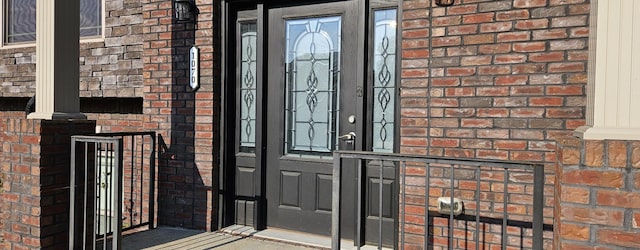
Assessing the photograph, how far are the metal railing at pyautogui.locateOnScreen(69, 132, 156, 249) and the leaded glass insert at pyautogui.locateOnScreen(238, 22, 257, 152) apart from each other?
2.75 ft

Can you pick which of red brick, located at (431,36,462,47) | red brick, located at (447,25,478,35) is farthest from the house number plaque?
red brick, located at (447,25,478,35)

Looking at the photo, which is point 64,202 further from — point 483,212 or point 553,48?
point 553,48

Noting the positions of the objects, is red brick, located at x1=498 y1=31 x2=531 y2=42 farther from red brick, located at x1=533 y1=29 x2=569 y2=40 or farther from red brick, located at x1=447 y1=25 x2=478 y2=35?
red brick, located at x1=447 y1=25 x2=478 y2=35

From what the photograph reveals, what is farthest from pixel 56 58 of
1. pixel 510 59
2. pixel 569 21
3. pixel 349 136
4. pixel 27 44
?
pixel 569 21

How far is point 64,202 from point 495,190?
2.89 metres

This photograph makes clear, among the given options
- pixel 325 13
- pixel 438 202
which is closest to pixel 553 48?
pixel 438 202

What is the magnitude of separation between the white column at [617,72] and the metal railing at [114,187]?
2.51 metres

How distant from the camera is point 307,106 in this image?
376cm

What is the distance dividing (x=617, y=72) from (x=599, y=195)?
49cm

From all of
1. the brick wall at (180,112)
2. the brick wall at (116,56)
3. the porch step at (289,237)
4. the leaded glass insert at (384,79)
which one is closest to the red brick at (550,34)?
the leaded glass insert at (384,79)

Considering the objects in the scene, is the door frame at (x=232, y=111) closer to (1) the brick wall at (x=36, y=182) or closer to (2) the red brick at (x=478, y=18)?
(1) the brick wall at (x=36, y=182)

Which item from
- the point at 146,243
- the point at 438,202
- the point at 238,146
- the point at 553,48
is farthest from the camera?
the point at 238,146

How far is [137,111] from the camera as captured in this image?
14.8 feet

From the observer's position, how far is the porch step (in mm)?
3529
